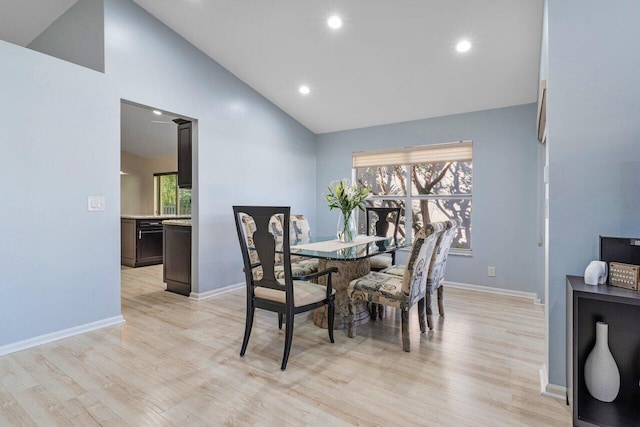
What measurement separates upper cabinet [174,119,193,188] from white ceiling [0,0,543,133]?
2.96 feet

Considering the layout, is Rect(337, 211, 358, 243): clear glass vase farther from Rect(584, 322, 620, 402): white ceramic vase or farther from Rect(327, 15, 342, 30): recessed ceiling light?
Rect(584, 322, 620, 402): white ceramic vase

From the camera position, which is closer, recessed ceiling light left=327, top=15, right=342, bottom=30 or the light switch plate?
the light switch plate

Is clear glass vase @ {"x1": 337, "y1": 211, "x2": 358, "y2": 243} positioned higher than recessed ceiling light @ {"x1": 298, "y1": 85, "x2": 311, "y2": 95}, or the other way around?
recessed ceiling light @ {"x1": 298, "y1": 85, "x2": 311, "y2": 95}

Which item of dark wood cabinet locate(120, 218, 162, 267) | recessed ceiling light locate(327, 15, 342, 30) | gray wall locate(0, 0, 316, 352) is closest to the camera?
gray wall locate(0, 0, 316, 352)

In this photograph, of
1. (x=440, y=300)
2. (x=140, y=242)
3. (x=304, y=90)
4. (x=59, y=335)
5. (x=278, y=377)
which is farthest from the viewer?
(x=140, y=242)

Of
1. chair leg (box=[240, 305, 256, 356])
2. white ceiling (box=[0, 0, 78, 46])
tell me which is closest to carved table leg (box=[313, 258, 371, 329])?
chair leg (box=[240, 305, 256, 356])

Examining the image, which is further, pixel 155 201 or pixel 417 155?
pixel 155 201

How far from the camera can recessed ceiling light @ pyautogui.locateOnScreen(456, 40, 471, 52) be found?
122 inches

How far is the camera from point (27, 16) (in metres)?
3.81

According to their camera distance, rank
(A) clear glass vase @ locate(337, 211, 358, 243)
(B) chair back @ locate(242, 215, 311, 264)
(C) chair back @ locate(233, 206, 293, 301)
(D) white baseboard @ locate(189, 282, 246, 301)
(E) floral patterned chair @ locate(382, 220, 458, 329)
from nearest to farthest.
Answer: (C) chair back @ locate(233, 206, 293, 301) < (E) floral patterned chair @ locate(382, 220, 458, 329) < (A) clear glass vase @ locate(337, 211, 358, 243) < (B) chair back @ locate(242, 215, 311, 264) < (D) white baseboard @ locate(189, 282, 246, 301)

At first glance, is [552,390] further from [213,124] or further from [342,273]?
[213,124]

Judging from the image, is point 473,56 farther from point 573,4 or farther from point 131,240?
point 131,240

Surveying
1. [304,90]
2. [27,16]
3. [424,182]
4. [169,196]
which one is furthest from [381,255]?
[169,196]

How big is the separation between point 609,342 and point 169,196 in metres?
8.53
